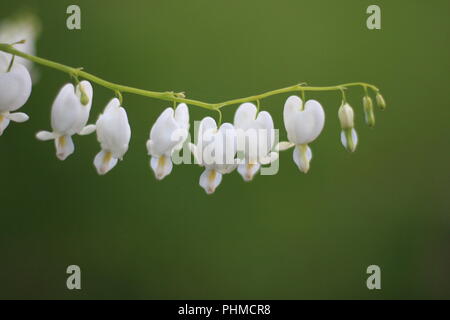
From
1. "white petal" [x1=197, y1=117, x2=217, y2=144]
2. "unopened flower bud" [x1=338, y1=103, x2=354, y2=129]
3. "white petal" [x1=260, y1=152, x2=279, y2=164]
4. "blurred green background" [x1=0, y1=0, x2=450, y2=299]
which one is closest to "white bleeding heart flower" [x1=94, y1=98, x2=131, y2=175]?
"white petal" [x1=197, y1=117, x2=217, y2=144]

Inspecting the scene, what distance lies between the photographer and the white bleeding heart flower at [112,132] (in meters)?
1.06

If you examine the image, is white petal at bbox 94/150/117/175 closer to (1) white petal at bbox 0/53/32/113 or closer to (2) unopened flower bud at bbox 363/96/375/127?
(1) white petal at bbox 0/53/32/113

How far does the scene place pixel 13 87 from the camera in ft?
3.42

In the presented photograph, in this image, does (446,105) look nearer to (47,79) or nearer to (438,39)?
(438,39)

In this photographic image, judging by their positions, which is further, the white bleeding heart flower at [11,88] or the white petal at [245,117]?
the white petal at [245,117]

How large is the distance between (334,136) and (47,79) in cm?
133

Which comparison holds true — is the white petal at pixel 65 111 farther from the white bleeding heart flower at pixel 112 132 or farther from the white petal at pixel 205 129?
the white petal at pixel 205 129

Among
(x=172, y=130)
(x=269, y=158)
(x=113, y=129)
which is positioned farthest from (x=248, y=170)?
(x=113, y=129)

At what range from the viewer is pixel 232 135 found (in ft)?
3.53

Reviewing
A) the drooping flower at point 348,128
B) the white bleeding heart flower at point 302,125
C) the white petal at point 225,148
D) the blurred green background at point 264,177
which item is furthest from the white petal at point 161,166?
the blurred green background at point 264,177

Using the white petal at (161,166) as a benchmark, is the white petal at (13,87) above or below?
above

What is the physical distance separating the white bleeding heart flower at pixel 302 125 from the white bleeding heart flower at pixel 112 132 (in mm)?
308

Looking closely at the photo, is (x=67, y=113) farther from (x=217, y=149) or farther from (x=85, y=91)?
(x=217, y=149)
